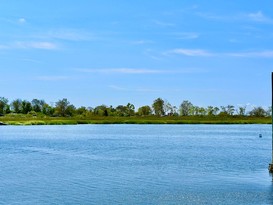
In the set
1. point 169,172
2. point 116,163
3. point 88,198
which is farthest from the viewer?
point 116,163

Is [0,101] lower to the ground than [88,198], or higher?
higher

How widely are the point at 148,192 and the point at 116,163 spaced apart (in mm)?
14706

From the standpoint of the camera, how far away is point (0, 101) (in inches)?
7869

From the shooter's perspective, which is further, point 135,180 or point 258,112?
point 258,112

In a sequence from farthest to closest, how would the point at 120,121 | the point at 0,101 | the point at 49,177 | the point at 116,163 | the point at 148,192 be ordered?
the point at 0,101
the point at 120,121
the point at 116,163
the point at 49,177
the point at 148,192

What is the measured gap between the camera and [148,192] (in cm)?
2611

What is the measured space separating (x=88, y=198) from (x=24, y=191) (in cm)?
423

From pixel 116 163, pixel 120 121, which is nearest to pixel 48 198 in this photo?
pixel 116 163

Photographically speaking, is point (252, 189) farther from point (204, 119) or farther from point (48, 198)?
point (204, 119)

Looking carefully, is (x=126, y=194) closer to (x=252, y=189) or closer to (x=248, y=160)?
(x=252, y=189)

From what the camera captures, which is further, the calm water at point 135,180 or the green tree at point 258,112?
the green tree at point 258,112

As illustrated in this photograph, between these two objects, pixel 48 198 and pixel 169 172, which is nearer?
pixel 48 198

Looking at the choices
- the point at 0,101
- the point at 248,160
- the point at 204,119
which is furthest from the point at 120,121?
the point at 248,160

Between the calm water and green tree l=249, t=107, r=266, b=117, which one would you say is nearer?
the calm water
